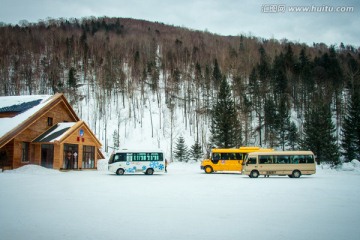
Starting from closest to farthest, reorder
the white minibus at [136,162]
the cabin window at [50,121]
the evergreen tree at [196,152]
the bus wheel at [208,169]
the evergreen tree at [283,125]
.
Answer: the white minibus at [136,162] < the bus wheel at [208,169] < the cabin window at [50,121] < the evergreen tree at [196,152] < the evergreen tree at [283,125]

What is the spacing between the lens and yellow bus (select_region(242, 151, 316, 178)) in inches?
925

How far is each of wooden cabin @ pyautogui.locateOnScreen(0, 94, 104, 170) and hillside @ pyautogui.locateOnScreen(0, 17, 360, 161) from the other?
19.5 meters

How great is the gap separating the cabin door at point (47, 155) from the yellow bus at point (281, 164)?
65.1 feet

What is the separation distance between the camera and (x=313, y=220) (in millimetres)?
7559

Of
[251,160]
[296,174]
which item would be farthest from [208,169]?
[296,174]

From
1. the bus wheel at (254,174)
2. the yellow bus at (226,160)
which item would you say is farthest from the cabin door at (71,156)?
the bus wheel at (254,174)

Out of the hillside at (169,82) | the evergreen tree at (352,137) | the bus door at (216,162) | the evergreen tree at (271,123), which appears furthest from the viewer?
the hillside at (169,82)

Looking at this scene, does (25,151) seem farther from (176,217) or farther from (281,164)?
(176,217)

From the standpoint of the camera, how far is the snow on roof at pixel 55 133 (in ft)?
95.9

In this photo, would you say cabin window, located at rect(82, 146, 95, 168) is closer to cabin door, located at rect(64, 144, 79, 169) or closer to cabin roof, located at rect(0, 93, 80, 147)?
cabin door, located at rect(64, 144, 79, 169)

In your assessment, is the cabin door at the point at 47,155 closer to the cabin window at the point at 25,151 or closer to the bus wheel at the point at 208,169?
the cabin window at the point at 25,151

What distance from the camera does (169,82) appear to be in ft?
226

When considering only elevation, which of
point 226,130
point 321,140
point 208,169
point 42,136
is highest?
point 226,130

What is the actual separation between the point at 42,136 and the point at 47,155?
2320 millimetres
